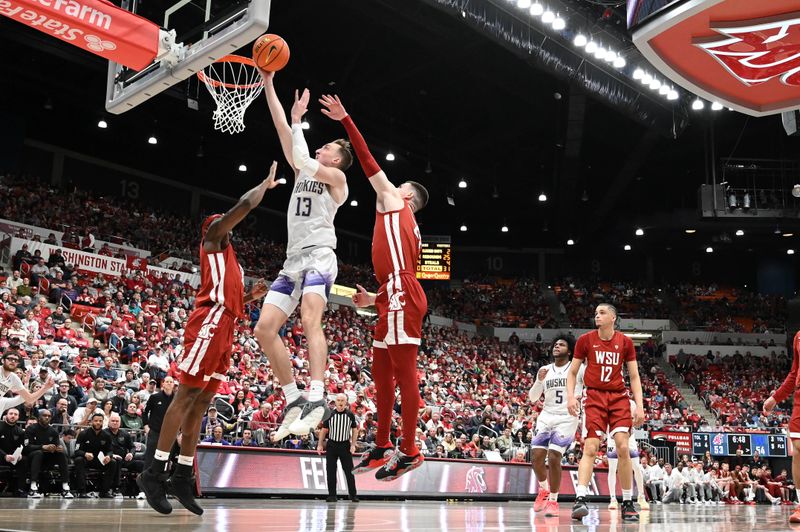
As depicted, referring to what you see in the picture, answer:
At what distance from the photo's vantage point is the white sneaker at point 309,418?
5.48m

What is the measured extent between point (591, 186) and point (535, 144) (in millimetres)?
5664

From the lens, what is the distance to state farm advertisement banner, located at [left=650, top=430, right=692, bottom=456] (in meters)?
26.3

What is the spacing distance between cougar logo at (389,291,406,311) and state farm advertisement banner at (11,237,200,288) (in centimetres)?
→ 1803

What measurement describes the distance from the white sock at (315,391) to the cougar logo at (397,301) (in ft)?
3.17

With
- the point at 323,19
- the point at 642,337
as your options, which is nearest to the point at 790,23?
the point at 323,19

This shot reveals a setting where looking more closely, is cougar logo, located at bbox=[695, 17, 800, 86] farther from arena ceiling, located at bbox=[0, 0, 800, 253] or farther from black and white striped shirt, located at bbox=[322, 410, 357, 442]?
arena ceiling, located at bbox=[0, 0, 800, 253]

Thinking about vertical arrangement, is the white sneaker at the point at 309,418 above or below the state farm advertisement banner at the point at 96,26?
below

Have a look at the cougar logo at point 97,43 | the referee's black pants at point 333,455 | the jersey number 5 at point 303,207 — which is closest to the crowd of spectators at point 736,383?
the referee's black pants at point 333,455

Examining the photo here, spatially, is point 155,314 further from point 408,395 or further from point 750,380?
point 750,380

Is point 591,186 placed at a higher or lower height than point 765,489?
higher

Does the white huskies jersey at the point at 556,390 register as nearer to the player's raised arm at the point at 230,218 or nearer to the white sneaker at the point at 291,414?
the white sneaker at the point at 291,414

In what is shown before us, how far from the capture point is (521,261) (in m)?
44.3

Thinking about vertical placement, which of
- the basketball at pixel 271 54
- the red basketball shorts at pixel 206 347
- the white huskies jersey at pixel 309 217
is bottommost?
the red basketball shorts at pixel 206 347

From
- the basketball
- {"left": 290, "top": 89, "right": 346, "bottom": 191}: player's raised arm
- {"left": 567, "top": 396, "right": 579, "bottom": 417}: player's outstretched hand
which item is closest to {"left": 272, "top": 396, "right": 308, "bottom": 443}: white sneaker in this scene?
{"left": 290, "top": 89, "right": 346, "bottom": 191}: player's raised arm
